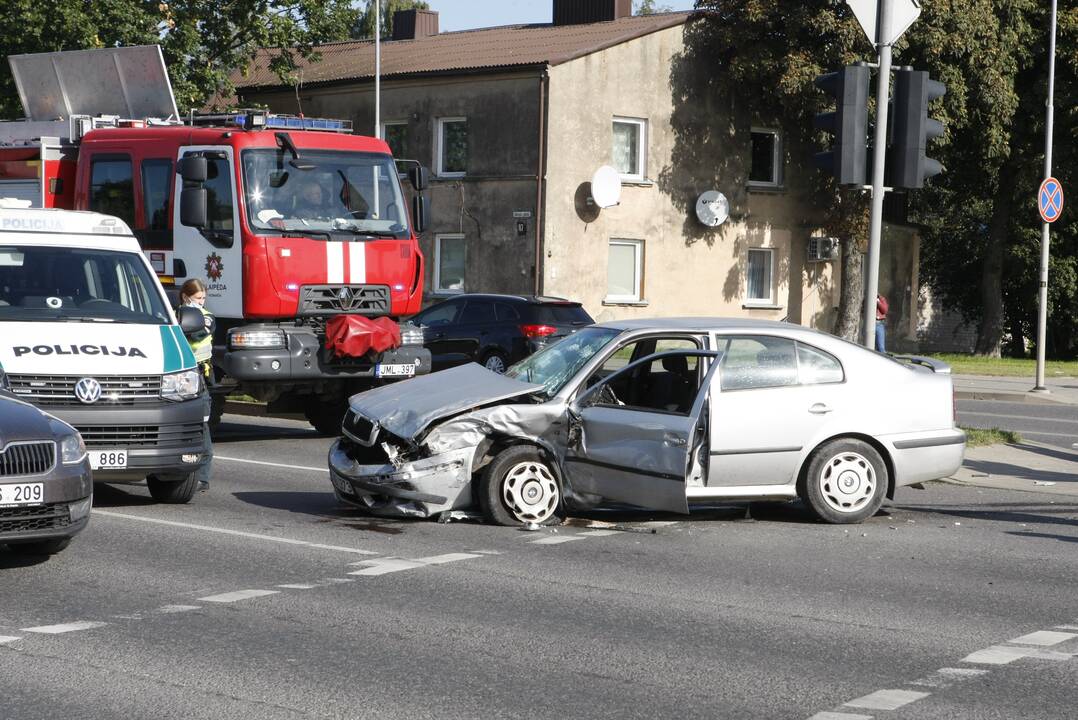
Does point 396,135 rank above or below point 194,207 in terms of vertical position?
above

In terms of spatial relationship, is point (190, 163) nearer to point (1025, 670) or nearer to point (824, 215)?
point (1025, 670)

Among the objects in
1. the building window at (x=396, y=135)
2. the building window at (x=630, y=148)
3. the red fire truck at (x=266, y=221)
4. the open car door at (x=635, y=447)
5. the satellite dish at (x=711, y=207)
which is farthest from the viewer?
the building window at (x=396, y=135)

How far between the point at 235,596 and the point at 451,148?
2876 cm

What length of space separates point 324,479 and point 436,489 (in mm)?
3063

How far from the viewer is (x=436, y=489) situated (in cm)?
1036

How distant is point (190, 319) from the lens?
11531 millimetres

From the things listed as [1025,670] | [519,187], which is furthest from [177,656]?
[519,187]

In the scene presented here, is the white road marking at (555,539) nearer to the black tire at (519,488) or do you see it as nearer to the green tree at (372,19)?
the black tire at (519,488)

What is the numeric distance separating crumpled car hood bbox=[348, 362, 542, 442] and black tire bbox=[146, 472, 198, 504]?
56.0 inches

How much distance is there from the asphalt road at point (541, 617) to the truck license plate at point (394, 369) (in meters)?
4.08

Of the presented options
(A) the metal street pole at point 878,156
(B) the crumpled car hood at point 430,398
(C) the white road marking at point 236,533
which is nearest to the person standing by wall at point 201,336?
(C) the white road marking at point 236,533

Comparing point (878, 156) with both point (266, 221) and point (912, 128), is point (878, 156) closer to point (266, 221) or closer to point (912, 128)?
point (912, 128)

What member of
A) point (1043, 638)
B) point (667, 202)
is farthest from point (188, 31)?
point (1043, 638)

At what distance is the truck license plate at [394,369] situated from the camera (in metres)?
15.5
